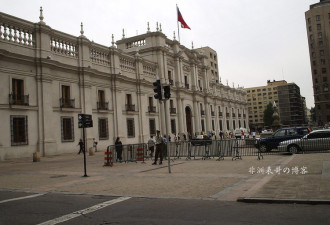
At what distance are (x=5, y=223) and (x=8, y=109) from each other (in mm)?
18672

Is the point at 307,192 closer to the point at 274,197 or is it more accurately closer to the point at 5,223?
the point at 274,197

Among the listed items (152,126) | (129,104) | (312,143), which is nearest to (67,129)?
(129,104)

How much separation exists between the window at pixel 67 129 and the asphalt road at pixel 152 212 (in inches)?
744

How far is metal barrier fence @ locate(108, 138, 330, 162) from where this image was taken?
1667 cm

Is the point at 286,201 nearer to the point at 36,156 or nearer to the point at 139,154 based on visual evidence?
the point at 139,154

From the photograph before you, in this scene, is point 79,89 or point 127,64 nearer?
point 79,89

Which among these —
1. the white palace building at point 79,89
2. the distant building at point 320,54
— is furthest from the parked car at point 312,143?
the distant building at point 320,54

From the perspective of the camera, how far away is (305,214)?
17.2ft

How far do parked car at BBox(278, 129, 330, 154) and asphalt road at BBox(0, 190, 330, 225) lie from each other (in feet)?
40.4

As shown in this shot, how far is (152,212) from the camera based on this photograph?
5.89 m

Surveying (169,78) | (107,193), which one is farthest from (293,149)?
(169,78)

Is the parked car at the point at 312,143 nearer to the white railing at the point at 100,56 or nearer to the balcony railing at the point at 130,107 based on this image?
the balcony railing at the point at 130,107

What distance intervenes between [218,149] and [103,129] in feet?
53.7

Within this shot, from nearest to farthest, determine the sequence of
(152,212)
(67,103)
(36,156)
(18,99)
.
A: (152,212)
(36,156)
(18,99)
(67,103)
